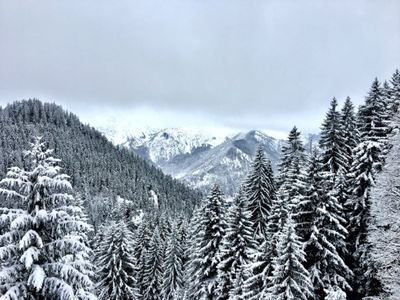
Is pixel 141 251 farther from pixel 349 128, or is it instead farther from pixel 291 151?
pixel 349 128

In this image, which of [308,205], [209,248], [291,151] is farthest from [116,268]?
[308,205]

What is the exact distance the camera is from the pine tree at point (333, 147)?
27922 millimetres

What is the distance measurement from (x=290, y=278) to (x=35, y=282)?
12268 mm

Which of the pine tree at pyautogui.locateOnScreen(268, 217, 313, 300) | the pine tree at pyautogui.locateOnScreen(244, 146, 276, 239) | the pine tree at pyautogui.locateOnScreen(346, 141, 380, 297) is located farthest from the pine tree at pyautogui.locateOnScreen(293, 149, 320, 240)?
the pine tree at pyautogui.locateOnScreen(244, 146, 276, 239)

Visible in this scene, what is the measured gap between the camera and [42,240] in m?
11.5

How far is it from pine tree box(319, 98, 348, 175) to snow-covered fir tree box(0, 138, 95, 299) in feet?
72.7

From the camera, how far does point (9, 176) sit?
11.7 metres

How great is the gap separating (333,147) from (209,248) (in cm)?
1382

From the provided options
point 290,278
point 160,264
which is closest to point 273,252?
point 290,278

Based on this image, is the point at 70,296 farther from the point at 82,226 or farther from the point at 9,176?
the point at 9,176

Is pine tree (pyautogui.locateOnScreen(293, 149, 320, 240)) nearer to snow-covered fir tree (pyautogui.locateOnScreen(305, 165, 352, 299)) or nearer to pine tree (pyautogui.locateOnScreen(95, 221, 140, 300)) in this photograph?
snow-covered fir tree (pyautogui.locateOnScreen(305, 165, 352, 299))

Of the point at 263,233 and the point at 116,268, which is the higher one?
the point at 263,233

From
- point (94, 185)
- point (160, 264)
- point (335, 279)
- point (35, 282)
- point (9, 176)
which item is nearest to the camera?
point (35, 282)

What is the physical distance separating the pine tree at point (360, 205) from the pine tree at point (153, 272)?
2779 centimetres
